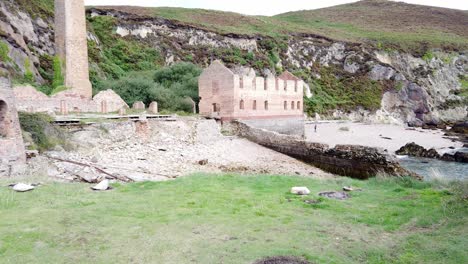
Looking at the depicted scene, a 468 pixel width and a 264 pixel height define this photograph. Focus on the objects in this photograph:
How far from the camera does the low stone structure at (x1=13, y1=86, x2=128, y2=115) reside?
80.7 feet

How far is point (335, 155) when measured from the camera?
22.0m

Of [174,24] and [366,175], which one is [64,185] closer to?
[366,175]

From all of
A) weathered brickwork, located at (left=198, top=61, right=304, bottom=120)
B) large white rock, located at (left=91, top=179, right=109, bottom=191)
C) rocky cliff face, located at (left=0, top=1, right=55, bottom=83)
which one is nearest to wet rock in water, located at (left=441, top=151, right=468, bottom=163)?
weathered brickwork, located at (left=198, top=61, right=304, bottom=120)

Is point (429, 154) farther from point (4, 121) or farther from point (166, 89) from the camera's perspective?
point (4, 121)

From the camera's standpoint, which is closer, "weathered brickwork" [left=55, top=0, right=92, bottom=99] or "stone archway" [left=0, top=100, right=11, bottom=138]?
"stone archway" [left=0, top=100, right=11, bottom=138]

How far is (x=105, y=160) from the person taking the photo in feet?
55.9

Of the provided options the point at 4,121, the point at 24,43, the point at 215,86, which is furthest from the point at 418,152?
the point at 24,43

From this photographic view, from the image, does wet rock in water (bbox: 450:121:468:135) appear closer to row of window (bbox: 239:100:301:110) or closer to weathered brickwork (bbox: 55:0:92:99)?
row of window (bbox: 239:100:301:110)

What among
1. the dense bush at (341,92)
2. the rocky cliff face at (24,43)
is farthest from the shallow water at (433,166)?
the dense bush at (341,92)

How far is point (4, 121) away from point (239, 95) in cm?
1971

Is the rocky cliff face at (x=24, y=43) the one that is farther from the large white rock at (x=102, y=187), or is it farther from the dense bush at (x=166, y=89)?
the large white rock at (x=102, y=187)

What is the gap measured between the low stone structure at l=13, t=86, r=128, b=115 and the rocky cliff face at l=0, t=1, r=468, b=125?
741 inches

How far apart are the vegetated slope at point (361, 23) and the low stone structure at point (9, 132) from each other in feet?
207

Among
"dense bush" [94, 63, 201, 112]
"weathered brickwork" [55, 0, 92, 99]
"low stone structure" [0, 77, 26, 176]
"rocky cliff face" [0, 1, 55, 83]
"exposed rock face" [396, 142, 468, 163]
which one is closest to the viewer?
"low stone structure" [0, 77, 26, 176]
